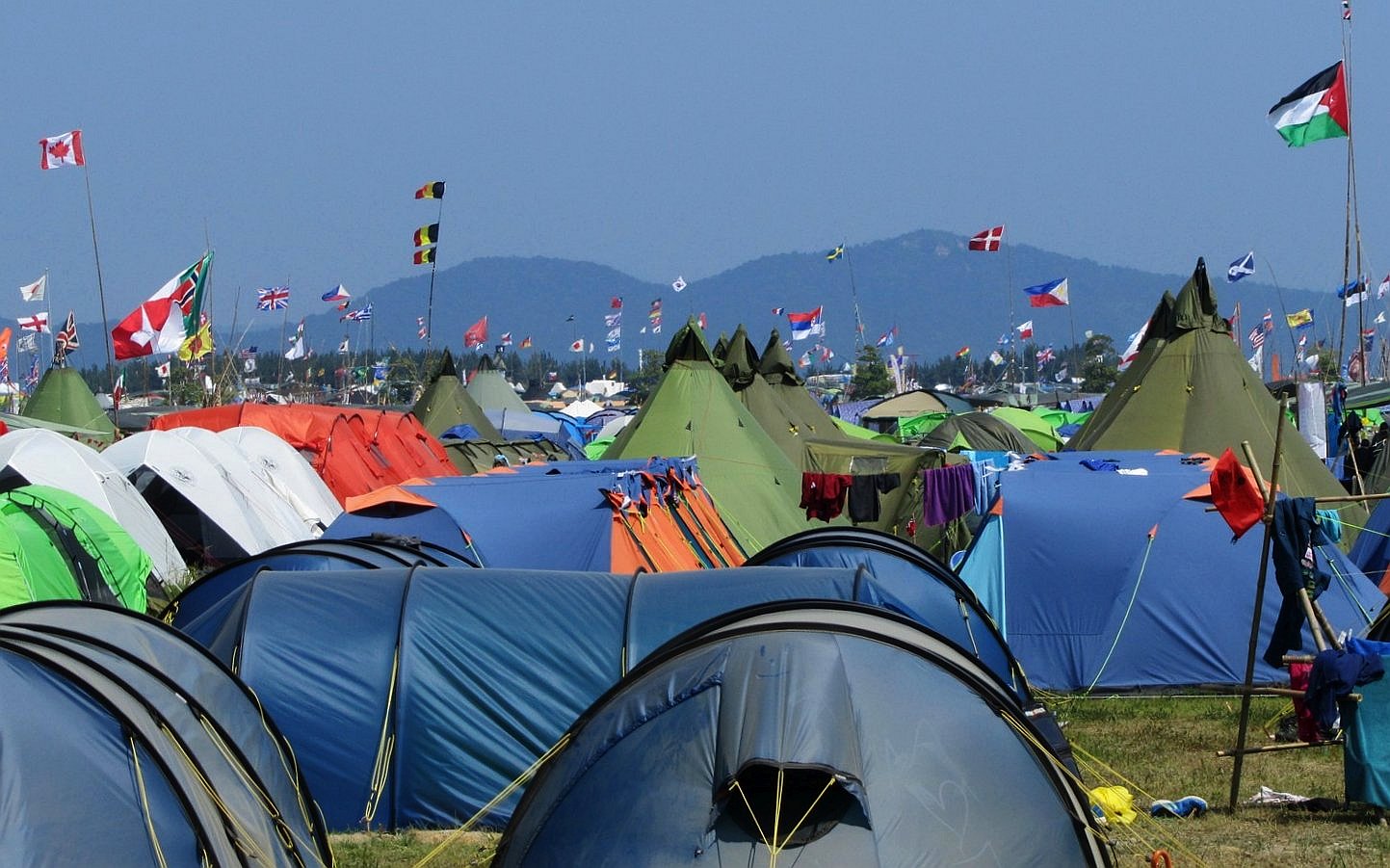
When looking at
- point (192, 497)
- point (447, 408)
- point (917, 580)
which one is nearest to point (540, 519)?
point (917, 580)

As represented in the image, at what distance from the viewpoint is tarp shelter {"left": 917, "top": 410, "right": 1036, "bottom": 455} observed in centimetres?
2903

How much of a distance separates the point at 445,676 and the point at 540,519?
5771mm

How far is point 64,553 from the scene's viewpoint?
594 inches

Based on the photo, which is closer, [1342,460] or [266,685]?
[266,685]

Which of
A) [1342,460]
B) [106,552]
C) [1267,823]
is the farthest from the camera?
[1342,460]

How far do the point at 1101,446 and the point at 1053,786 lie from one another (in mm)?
16144

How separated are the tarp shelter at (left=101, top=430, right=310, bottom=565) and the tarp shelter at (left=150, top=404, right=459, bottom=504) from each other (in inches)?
209

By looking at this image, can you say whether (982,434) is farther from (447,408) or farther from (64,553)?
(64,553)

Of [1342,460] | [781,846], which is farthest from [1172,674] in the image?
[1342,460]

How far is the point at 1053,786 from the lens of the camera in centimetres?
652

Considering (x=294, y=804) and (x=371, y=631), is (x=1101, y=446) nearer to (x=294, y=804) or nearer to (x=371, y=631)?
(x=371, y=631)

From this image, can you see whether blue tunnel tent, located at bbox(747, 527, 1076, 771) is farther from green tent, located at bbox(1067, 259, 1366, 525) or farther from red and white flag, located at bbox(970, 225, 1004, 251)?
red and white flag, located at bbox(970, 225, 1004, 251)

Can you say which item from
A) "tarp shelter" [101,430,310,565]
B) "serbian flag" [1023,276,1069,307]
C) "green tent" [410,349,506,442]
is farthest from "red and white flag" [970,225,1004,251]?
"tarp shelter" [101,430,310,565]

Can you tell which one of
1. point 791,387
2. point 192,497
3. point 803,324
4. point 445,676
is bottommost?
point 445,676
